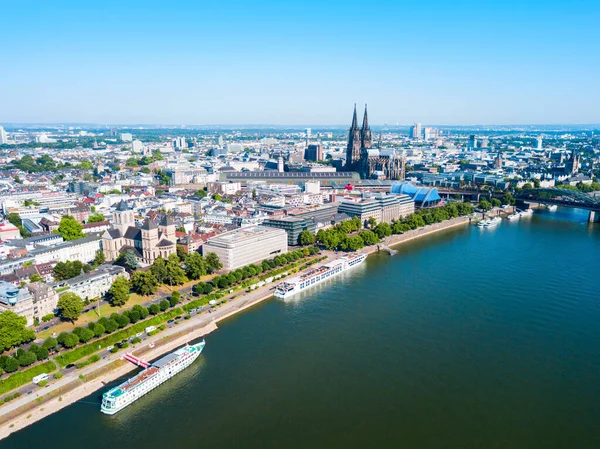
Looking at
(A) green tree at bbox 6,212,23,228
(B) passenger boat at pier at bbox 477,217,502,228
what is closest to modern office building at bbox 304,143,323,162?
(B) passenger boat at pier at bbox 477,217,502,228

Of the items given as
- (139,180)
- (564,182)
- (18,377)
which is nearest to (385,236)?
(18,377)

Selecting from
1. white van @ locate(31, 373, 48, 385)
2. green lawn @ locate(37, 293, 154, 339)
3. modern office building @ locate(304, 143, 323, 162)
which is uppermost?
modern office building @ locate(304, 143, 323, 162)

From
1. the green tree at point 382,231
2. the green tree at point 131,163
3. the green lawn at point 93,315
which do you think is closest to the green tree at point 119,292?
the green lawn at point 93,315

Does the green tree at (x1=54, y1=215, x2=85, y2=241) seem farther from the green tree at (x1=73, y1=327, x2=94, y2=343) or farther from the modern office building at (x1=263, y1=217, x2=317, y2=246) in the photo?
→ the green tree at (x1=73, y1=327, x2=94, y2=343)

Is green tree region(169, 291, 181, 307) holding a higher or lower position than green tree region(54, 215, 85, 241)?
lower

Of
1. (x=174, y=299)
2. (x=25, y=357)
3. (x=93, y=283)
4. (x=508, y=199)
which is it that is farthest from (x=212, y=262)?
(x=508, y=199)

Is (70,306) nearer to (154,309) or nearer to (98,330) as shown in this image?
(98,330)

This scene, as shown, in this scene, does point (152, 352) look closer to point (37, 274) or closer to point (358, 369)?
point (358, 369)
